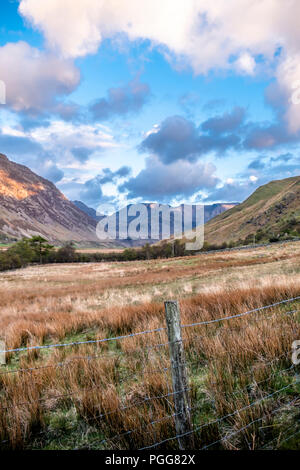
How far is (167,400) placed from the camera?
9.87ft

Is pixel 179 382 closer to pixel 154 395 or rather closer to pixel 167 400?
pixel 167 400

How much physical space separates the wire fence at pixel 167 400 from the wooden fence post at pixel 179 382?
12mm

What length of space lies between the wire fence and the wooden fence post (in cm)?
1

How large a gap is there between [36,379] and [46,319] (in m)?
5.74

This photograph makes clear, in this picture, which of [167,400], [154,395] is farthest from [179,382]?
[154,395]

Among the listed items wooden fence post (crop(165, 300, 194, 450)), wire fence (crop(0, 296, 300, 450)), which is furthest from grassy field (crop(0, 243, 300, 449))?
wooden fence post (crop(165, 300, 194, 450))

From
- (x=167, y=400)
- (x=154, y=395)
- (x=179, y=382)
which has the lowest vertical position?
(x=154, y=395)

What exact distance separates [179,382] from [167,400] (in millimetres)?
387

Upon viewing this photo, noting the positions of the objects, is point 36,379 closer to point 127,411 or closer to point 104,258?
point 127,411

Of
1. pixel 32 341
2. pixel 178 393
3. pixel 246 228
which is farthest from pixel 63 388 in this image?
pixel 246 228

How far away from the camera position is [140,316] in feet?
26.6

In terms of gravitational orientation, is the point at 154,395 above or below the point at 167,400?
below

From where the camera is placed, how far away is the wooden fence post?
277 centimetres

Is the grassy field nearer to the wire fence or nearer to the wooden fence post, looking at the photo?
the wire fence
